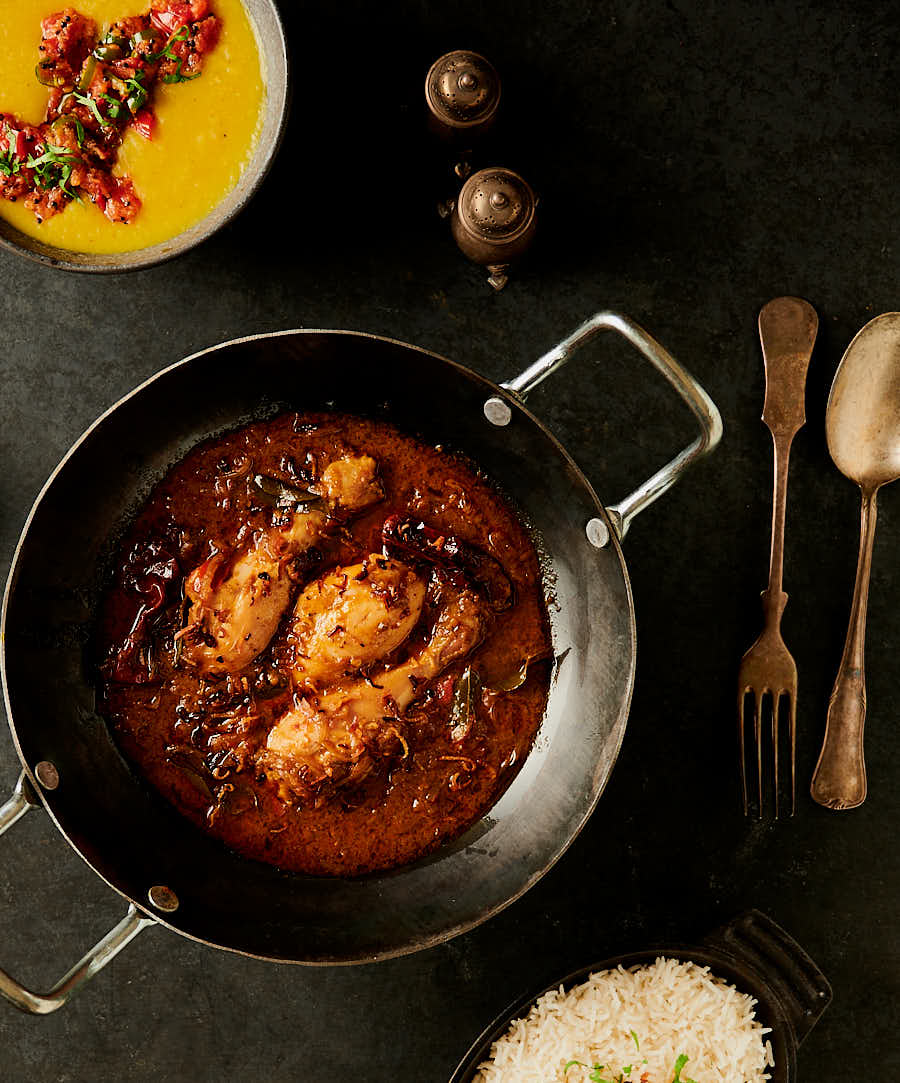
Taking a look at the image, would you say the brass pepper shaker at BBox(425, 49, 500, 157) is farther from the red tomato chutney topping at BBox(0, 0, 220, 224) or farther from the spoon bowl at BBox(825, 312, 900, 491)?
the spoon bowl at BBox(825, 312, 900, 491)

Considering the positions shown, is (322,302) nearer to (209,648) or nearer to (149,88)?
(149,88)

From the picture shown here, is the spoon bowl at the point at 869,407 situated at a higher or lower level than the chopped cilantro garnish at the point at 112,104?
higher

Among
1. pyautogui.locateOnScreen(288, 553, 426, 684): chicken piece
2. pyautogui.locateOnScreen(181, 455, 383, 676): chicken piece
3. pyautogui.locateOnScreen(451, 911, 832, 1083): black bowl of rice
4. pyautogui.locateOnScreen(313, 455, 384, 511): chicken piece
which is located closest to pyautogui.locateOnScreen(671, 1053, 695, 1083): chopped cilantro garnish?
pyautogui.locateOnScreen(451, 911, 832, 1083): black bowl of rice

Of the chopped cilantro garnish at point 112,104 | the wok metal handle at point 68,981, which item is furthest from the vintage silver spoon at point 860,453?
the chopped cilantro garnish at point 112,104

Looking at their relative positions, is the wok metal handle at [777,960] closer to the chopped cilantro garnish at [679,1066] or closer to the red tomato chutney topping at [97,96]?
the chopped cilantro garnish at [679,1066]

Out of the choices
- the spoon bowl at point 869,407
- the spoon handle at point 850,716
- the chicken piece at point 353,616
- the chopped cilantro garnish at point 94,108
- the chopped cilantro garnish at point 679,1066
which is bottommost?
the chopped cilantro garnish at point 679,1066

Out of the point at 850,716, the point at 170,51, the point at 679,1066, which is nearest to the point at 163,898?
the point at 679,1066

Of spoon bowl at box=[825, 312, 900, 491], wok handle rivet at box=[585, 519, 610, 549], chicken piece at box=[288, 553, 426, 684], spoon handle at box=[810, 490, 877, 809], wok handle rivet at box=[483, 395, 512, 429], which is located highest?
spoon bowl at box=[825, 312, 900, 491]
